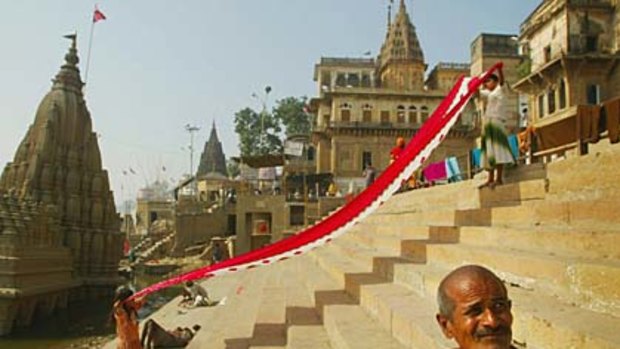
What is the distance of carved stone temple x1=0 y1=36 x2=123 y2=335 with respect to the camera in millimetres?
Result: 19656

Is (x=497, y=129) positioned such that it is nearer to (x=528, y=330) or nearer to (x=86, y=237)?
(x=528, y=330)

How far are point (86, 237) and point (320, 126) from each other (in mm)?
23502

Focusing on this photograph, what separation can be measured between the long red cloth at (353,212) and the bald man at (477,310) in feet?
12.3

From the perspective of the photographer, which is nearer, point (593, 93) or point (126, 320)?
point (126, 320)

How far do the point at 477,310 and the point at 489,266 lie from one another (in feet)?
8.43

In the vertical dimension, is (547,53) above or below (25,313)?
above

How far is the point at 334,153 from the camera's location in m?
42.8

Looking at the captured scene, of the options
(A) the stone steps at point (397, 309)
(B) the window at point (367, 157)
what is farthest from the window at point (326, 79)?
(A) the stone steps at point (397, 309)

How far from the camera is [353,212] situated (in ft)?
19.2

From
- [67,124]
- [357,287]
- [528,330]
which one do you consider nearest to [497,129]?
[357,287]

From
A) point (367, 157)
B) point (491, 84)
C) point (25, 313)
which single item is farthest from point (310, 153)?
point (491, 84)

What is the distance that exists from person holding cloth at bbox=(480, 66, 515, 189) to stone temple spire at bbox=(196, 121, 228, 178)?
73.2 m

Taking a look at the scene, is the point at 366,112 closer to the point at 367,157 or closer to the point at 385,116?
the point at 385,116

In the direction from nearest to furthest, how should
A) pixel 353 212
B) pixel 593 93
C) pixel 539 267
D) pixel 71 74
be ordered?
pixel 539 267 → pixel 353 212 → pixel 593 93 → pixel 71 74
